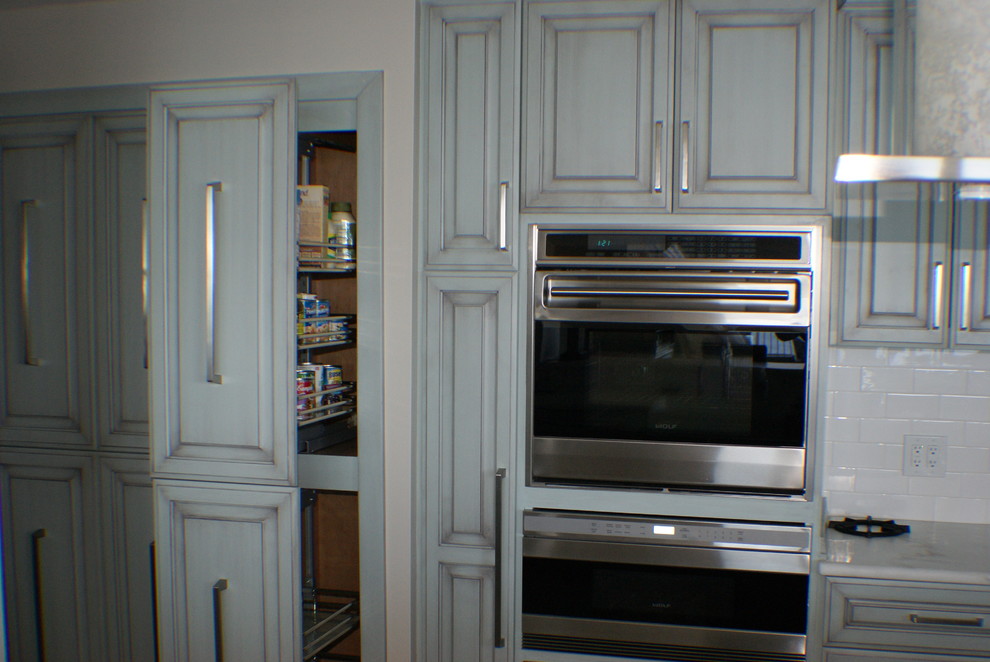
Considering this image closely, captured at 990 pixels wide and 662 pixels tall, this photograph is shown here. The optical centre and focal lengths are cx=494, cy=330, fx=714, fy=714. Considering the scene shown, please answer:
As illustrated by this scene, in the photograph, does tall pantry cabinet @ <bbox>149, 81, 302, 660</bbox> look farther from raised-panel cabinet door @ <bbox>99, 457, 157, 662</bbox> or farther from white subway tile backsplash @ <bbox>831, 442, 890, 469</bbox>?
white subway tile backsplash @ <bbox>831, 442, 890, 469</bbox>

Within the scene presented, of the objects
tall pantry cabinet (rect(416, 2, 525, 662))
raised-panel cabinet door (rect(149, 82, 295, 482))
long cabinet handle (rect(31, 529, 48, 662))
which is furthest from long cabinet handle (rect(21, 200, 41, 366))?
tall pantry cabinet (rect(416, 2, 525, 662))

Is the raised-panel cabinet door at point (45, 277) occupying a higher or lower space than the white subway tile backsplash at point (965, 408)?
higher

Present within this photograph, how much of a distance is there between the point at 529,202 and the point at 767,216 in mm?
645

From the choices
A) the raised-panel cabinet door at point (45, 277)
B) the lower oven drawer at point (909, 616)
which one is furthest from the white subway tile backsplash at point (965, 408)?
the raised-panel cabinet door at point (45, 277)

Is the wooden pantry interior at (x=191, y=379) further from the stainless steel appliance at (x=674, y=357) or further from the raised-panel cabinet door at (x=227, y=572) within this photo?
the stainless steel appliance at (x=674, y=357)

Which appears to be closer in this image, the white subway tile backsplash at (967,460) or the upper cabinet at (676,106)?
the upper cabinet at (676,106)

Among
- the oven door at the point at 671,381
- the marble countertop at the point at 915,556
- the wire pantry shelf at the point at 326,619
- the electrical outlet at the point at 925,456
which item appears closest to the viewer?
the marble countertop at the point at 915,556

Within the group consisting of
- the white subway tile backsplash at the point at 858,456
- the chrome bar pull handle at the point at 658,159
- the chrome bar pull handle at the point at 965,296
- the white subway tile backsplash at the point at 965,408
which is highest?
the chrome bar pull handle at the point at 658,159

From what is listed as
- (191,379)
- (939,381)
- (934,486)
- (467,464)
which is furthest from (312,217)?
(934,486)

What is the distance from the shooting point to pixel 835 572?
73.5 inches

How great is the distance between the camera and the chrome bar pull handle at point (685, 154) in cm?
194

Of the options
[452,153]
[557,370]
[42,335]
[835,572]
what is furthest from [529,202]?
[42,335]

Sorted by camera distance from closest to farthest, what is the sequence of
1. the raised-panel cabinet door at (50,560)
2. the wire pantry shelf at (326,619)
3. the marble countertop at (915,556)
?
the marble countertop at (915,556) < the wire pantry shelf at (326,619) < the raised-panel cabinet door at (50,560)

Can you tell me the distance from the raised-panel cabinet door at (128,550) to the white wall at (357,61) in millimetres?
893
